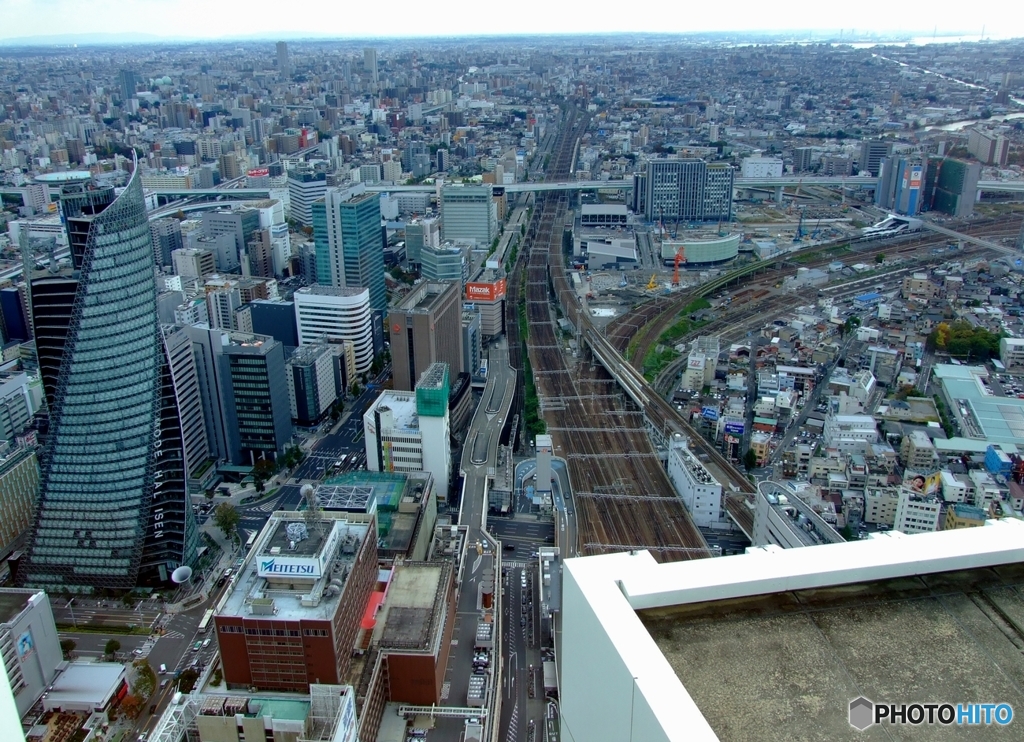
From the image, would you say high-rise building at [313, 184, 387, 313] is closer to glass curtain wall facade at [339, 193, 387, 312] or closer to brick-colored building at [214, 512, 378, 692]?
glass curtain wall facade at [339, 193, 387, 312]

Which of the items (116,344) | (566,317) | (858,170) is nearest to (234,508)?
→ (116,344)

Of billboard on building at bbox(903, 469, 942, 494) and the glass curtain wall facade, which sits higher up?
the glass curtain wall facade

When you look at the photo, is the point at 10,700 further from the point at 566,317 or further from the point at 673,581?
the point at 566,317

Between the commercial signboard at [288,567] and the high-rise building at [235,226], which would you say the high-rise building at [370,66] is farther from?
the commercial signboard at [288,567]

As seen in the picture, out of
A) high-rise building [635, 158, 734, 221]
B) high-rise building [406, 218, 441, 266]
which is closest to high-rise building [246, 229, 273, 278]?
high-rise building [406, 218, 441, 266]

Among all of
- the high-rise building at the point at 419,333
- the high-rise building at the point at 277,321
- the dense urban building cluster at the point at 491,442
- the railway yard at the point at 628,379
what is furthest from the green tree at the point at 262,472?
the railway yard at the point at 628,379

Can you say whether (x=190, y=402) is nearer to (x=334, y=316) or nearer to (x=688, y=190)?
(x=334, y=316)

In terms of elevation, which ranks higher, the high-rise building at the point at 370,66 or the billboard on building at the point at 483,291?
the high-rise building at the point at 370,66
